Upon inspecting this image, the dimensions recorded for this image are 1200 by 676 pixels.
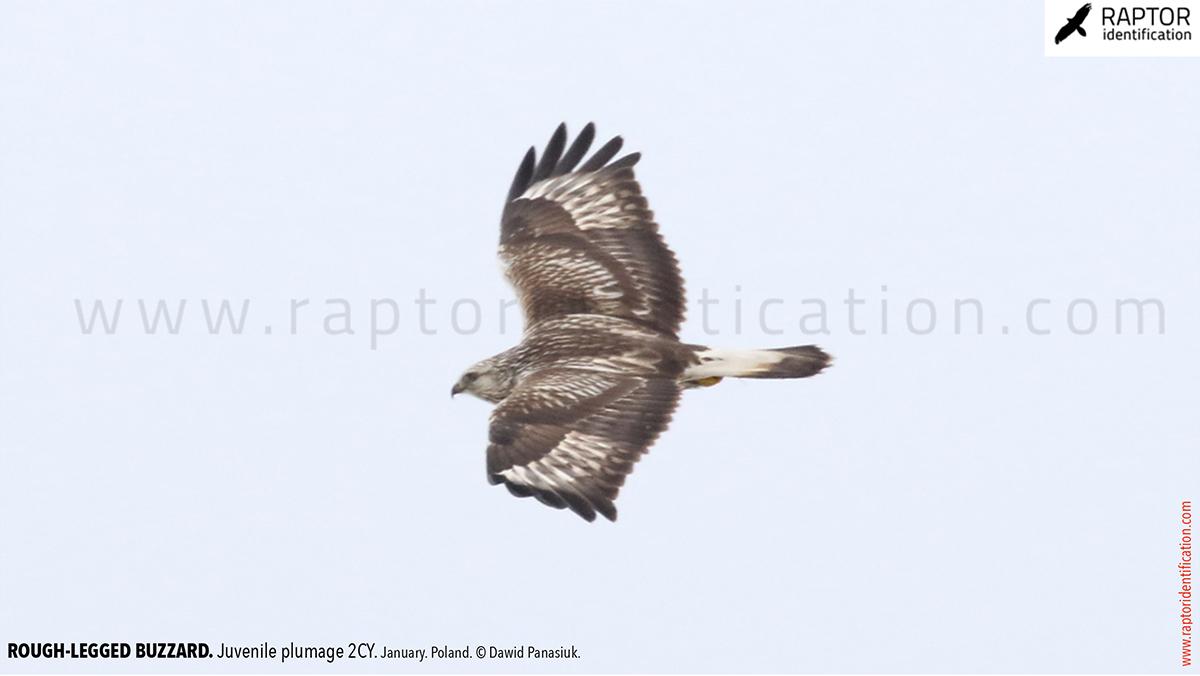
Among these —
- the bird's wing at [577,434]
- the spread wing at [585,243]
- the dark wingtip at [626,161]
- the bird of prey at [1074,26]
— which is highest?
the bird of prey at [1074,26]

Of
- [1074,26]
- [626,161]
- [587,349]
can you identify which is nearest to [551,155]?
[626,161]

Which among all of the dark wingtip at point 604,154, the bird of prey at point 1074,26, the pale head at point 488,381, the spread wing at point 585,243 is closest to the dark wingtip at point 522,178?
the spread wing at point 585,243

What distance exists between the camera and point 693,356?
9.16 metres

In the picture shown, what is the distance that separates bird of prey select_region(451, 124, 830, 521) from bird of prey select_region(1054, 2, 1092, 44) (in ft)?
11.2

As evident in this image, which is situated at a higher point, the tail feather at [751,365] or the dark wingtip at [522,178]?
the dark wingtip at [522,178]

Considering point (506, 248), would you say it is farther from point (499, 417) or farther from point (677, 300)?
point (499, 417)

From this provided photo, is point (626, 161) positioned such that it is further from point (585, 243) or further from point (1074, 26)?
point (1074, 26)

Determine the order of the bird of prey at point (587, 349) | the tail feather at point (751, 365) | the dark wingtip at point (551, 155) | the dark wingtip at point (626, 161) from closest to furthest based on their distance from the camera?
the bird of prey at point (587, 349) < the tail feather at point (751, 365) < the dark wingtip at point (626, 161) < the dark wingtip at point (551, 155)

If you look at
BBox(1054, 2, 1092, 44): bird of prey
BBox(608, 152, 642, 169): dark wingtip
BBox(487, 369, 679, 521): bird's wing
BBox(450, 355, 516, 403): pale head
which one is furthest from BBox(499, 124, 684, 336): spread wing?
BBox(1054, 2, 1092, 44): bird of prey

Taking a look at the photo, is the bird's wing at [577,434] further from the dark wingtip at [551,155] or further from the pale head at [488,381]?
the dark wingtip at [551,155]

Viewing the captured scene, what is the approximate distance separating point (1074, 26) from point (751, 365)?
13.0 feet

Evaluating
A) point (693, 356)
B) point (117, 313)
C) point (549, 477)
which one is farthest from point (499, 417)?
point (117, 313)

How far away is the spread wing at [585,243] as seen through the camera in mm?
9766

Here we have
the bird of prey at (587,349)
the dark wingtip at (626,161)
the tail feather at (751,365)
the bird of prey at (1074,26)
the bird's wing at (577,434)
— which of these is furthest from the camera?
the bird of prey at (1074,26)
